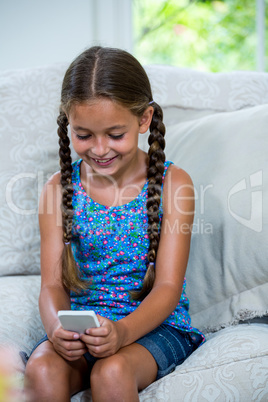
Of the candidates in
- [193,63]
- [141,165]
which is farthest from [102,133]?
[193,63]

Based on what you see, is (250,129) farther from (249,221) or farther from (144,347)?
(144,347)

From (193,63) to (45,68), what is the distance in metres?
1.30

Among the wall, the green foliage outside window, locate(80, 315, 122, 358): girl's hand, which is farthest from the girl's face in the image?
the green foliage outside window

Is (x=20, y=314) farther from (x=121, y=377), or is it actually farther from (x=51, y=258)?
(x=121, y=377)

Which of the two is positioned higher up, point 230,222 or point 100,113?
point 100,113

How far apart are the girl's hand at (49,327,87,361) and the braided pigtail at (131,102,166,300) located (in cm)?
23

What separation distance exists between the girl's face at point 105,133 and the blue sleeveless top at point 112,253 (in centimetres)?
12

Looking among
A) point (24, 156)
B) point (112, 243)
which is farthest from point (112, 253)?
point (24, 156)

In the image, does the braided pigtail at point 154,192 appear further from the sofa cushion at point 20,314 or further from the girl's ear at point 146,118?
the sofa cushion at point 20,314

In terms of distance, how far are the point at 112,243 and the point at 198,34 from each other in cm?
Answer: 177

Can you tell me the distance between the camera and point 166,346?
115 centimetres

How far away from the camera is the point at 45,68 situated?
5.32 feet

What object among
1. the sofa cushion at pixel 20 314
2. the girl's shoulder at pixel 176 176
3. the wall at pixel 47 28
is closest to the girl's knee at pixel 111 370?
the sofa cushion at pixel 20 314

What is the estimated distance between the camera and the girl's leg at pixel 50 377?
3.27 feet
